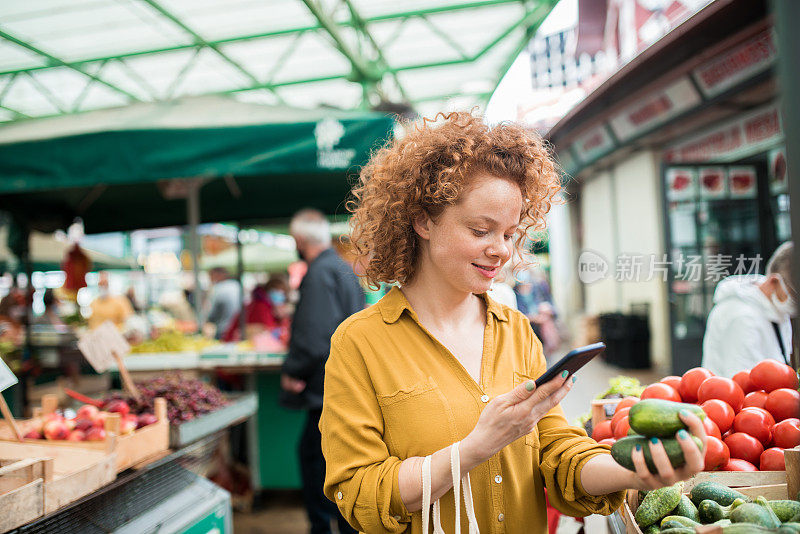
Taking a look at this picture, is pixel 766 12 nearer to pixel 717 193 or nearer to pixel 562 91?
pixel 717 193

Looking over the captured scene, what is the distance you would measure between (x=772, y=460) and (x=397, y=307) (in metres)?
1.40

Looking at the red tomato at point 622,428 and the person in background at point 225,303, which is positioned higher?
Answer: the person in background at point 225,303

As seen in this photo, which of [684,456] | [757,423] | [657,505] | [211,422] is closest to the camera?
[684,456]

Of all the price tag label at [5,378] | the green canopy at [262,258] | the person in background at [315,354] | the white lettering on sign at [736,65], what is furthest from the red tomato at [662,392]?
the green canopy at [262,258]

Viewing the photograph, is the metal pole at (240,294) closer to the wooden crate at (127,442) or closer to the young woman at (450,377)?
the wooden crate at (127,442)

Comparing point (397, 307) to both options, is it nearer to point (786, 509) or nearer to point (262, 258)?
point (786, 509)

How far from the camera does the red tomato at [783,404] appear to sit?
191 cm

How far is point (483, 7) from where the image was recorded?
663cm

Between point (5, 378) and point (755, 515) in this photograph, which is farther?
point (5, 378)

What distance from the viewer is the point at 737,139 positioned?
616cm

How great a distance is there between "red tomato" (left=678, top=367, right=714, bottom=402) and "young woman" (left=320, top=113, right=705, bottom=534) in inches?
33.3

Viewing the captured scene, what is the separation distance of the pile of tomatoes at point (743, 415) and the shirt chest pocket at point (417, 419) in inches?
30.6

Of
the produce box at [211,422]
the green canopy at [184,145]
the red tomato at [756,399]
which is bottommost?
the produce box at [211,422]

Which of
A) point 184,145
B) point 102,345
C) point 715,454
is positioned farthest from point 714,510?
point 184,145
